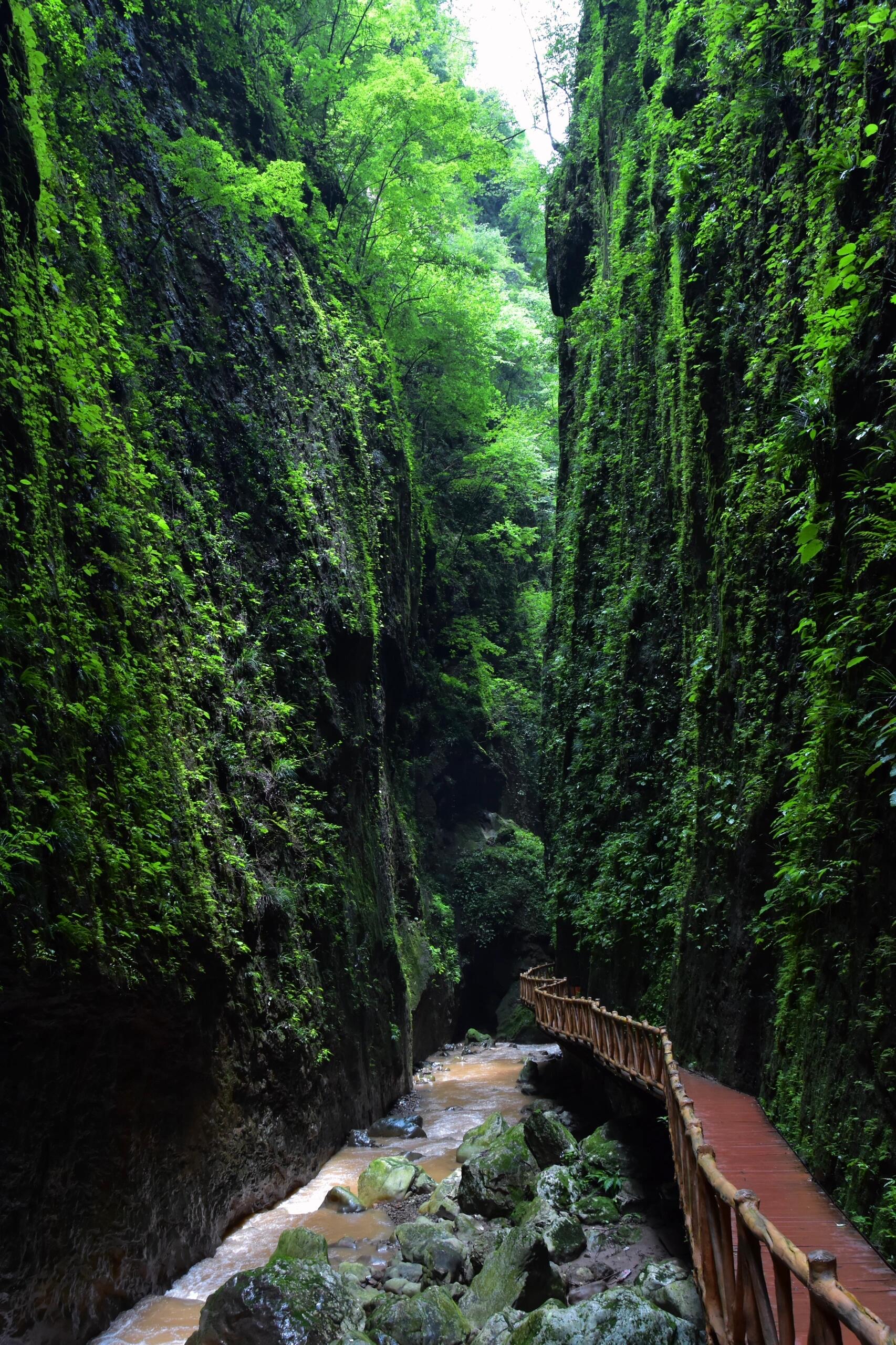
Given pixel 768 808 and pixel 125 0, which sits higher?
pixel 125 0

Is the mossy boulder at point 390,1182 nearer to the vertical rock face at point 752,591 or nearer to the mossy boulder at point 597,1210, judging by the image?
the mossy boulder at point 597,1210

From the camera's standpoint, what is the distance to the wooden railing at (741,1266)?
2465 mm

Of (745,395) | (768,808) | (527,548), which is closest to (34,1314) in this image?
(768,808)

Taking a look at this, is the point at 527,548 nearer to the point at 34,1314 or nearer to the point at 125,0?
the point at 125,0

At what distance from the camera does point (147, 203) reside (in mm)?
11359

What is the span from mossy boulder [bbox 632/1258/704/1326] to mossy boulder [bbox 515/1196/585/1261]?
1162mm

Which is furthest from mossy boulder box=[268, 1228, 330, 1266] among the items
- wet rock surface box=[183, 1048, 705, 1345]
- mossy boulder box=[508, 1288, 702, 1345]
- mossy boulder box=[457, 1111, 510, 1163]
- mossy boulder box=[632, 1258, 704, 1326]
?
mossy boulder box=[457, 1111, 510, 1163]

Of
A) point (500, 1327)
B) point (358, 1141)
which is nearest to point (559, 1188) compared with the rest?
point (500, 1327)

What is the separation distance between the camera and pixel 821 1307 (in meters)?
2.53

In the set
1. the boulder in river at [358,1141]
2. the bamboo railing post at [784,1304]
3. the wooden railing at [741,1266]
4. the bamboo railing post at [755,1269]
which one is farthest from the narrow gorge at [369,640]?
the bamboo railing post at [784,1304]

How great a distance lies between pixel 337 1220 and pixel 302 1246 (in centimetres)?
177

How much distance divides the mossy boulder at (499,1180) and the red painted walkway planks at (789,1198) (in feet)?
10.0

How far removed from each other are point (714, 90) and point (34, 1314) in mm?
13499

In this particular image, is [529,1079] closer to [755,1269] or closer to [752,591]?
[752,591]
